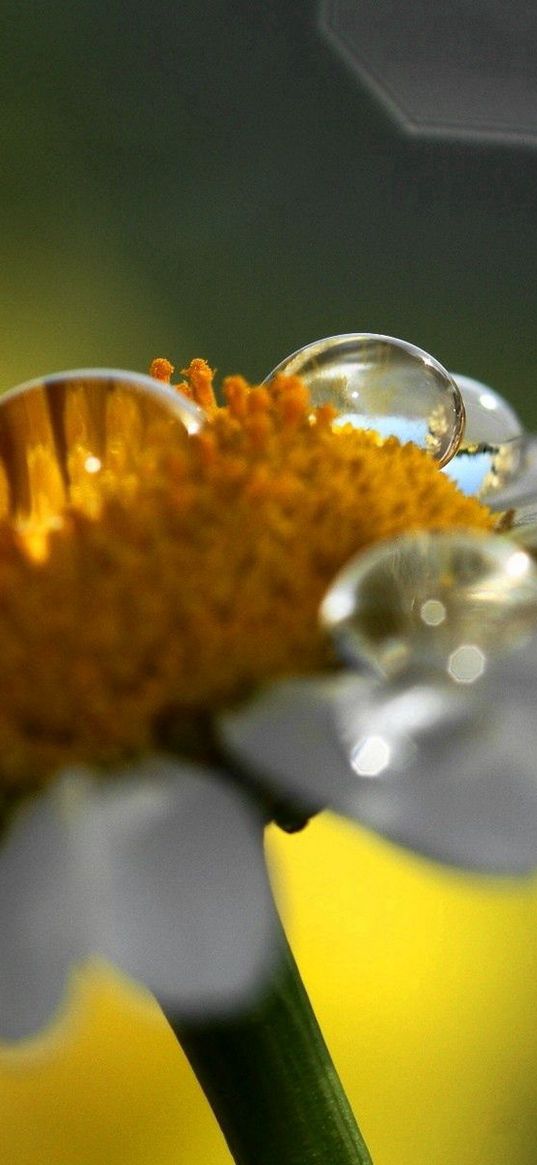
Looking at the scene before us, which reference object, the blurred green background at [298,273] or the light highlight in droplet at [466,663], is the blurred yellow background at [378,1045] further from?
the light highlight in droplet at [466,663]

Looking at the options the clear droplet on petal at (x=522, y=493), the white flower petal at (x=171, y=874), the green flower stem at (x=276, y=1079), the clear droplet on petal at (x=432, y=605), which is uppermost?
the clear droplet on petal at (x=522, y=493)

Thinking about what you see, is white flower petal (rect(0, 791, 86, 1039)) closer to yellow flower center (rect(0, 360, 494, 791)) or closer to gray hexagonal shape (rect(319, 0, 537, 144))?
yellow flower center (rect(0, 360, 494, 791))

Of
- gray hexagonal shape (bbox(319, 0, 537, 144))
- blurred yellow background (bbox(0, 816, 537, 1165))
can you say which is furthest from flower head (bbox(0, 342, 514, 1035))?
gray hexagonal shape (bbox(319, 0, 537, 144))

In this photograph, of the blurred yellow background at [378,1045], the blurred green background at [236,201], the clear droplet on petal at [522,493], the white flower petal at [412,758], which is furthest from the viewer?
the blurred green background at [236,201]

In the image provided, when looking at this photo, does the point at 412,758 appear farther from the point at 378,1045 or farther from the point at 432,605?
→ the point at 378,1045

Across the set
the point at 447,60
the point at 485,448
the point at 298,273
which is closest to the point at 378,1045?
the point at 485,448

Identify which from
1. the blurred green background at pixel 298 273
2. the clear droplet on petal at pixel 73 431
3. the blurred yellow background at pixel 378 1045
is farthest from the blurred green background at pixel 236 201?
the clear droplet on petal at pixel 73 431

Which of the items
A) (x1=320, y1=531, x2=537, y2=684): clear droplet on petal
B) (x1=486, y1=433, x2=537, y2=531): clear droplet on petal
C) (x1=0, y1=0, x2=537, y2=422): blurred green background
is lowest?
(x1=320, y1=531, x2=537, y2=684): clear droplet on petal

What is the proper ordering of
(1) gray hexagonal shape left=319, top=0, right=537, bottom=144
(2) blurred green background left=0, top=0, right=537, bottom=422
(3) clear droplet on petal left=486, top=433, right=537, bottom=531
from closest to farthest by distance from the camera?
(3) clear droplet on petal left=486, top=433, right=537, bottom=531, (2) blurred green background left=0, top=0, right=537, bottom=422, (1) gray hexagonal shape left=319, top=0, right=537, bottom=144
